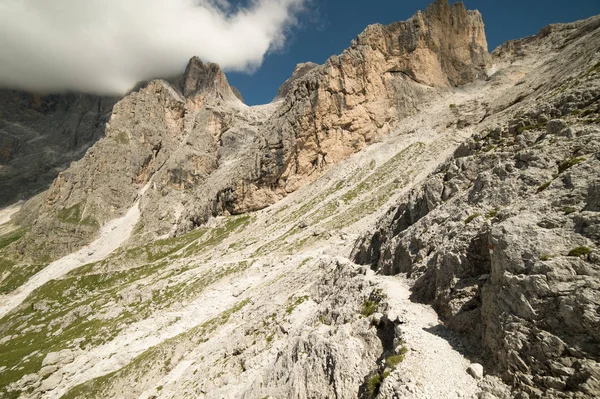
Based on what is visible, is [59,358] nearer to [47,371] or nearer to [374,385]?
[47,371]

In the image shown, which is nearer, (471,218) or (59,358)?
(471,218)

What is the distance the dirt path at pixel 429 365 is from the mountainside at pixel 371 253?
0.09m

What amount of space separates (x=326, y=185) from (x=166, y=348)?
222ft

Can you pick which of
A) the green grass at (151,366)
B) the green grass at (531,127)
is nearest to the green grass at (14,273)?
the green grass at (151,366)

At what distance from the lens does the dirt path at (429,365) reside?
1268 centimetres

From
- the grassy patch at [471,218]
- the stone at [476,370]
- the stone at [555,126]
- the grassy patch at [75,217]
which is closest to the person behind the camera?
the stone at [476,370]

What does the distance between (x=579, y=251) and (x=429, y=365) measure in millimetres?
8086

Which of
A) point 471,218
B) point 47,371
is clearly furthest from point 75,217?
point 471,218

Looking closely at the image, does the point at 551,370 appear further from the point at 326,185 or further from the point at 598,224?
A: the point at 326,185

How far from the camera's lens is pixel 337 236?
2290 inches

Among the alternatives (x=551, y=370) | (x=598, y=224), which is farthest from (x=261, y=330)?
(x=598, y=224)

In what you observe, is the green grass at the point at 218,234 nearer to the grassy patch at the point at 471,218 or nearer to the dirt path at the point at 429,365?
the grassy patch at the point at 471,218

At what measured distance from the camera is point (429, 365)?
45.9 ft

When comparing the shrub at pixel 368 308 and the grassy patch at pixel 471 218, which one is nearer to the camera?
the grassy patch at pixel 471 218
